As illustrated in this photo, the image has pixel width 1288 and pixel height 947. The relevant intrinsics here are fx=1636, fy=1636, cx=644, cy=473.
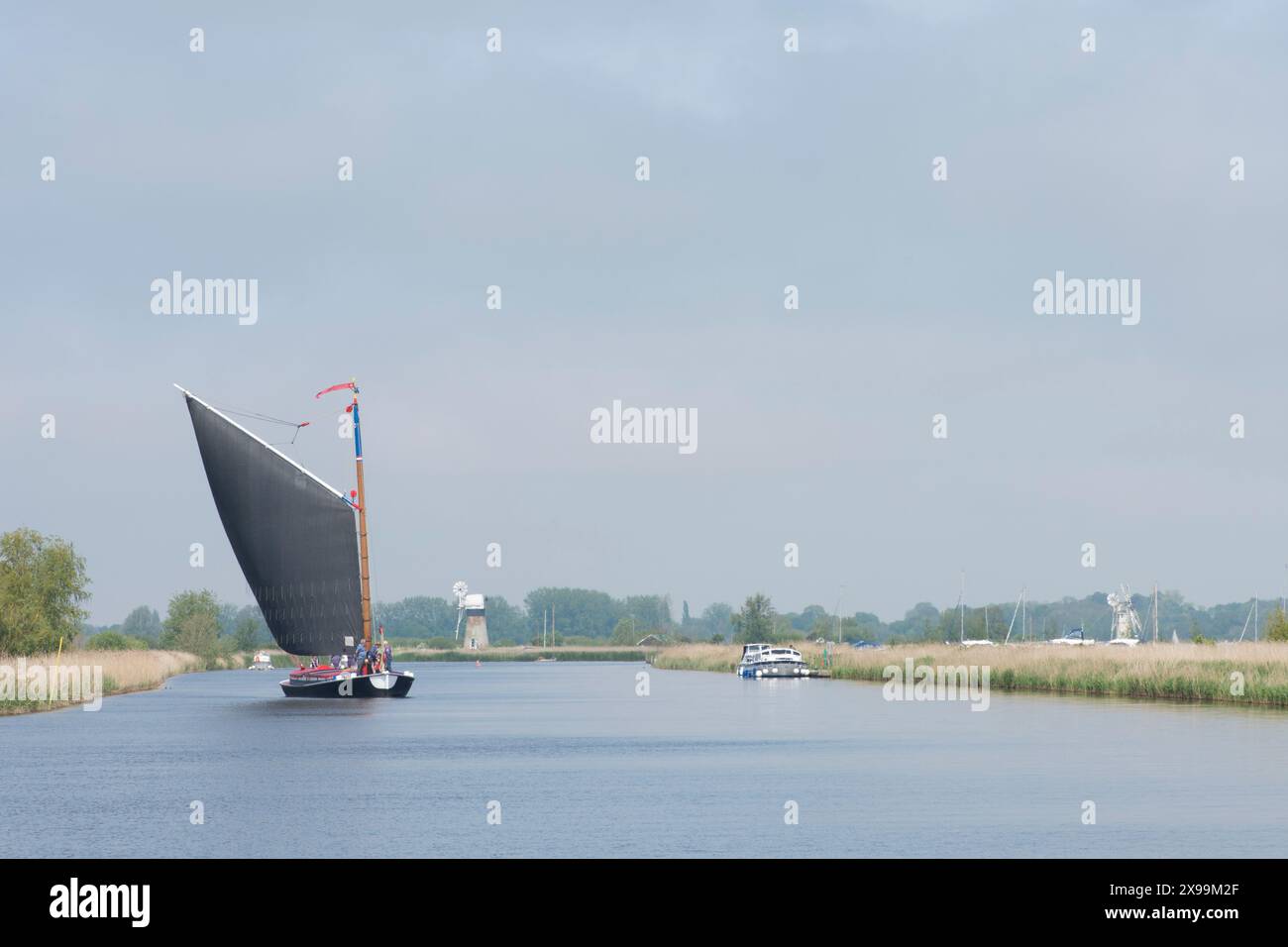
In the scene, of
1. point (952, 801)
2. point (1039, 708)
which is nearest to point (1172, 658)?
point (1039, 708)

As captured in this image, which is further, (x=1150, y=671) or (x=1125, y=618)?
(x=1125, y=618)

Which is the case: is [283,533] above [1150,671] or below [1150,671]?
above

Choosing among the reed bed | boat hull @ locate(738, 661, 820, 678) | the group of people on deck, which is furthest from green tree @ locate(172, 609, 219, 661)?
the group of people on deck

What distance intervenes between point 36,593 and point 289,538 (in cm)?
1618

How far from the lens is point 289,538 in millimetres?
73875

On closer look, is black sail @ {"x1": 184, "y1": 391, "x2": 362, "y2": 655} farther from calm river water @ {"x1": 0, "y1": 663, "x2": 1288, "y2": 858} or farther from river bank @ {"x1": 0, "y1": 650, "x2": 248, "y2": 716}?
river bank @ {"x1": 0, "y1": 650, "x2": 248, "y2": 716}

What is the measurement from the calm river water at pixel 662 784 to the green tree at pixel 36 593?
13.1 m

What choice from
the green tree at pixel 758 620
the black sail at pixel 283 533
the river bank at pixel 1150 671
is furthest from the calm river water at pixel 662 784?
the green tree at pixel 758 620

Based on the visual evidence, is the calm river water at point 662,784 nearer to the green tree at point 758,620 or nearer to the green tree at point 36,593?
the green tree at point 36,593

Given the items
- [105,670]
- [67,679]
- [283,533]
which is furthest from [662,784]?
[105,670]

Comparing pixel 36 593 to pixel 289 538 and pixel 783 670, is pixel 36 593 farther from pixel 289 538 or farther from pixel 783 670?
pixel 783 670

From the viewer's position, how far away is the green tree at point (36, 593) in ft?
258
